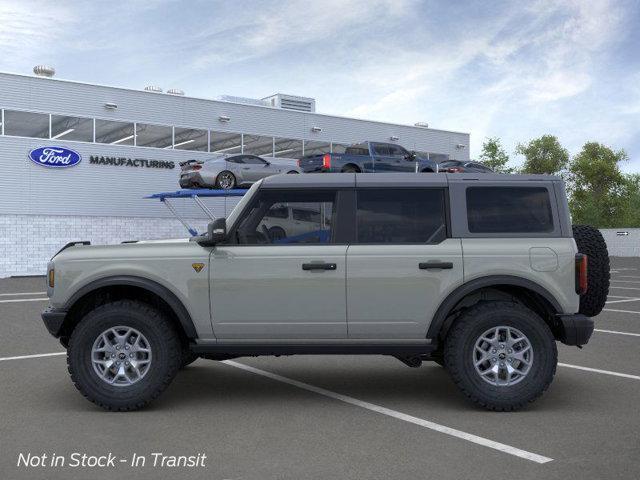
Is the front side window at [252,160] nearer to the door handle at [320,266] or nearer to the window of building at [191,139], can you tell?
the window of building at [191,139]

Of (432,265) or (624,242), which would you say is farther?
(624,242)

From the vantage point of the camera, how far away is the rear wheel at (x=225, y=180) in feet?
82.5

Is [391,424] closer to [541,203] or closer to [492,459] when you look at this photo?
[492,459]

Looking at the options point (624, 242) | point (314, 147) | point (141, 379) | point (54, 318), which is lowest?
point (141, 379)

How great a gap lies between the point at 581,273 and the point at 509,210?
2.59 feet

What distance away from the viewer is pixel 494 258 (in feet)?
20.1

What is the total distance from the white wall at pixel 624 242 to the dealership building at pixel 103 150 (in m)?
26.3

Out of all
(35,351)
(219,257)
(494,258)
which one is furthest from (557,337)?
(35,351)

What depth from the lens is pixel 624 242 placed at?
2098 inches

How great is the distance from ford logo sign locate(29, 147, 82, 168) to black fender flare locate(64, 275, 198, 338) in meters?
25.7

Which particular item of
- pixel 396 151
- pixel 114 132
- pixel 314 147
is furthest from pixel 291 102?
pixel 396 151

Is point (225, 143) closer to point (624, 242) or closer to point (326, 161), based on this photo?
point (326, 161)

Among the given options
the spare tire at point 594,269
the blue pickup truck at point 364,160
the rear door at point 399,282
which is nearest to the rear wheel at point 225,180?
the blue pickup truck at point 364,160

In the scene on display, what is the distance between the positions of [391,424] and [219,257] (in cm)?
197
